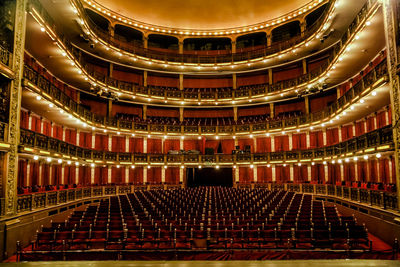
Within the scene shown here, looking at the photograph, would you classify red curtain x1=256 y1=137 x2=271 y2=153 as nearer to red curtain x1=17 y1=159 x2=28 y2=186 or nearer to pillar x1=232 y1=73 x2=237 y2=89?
pillar x1=232 y1=73 x2=237 y2=89

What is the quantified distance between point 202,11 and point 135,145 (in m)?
15.4

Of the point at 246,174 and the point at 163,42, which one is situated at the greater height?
the point at 163,42

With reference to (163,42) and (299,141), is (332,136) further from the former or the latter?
(163,42)

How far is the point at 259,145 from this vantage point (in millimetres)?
29688

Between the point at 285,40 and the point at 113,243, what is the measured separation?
27.5 metres

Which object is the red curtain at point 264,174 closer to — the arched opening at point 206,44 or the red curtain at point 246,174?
the red curtain at point 246,174

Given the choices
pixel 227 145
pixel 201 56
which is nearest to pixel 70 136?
pixel 227 145

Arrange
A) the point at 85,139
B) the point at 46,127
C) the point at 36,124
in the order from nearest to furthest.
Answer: the point at 36,124 < the point at 46,127 < the point at 85,139

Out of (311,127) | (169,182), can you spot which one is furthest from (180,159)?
(311,127)

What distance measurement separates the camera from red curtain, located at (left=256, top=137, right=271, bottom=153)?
2931cm

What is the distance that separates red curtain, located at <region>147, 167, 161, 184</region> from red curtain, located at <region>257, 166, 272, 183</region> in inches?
395

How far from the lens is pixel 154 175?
94.4 ft

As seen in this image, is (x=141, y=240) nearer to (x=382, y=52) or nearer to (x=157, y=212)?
(x=157, y=212)

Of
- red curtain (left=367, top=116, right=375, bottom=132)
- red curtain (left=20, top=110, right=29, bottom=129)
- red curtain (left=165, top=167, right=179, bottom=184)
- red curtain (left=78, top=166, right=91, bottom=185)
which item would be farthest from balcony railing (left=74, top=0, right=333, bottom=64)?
red curtain (left=20, top=110, right=29, bottom=129)
